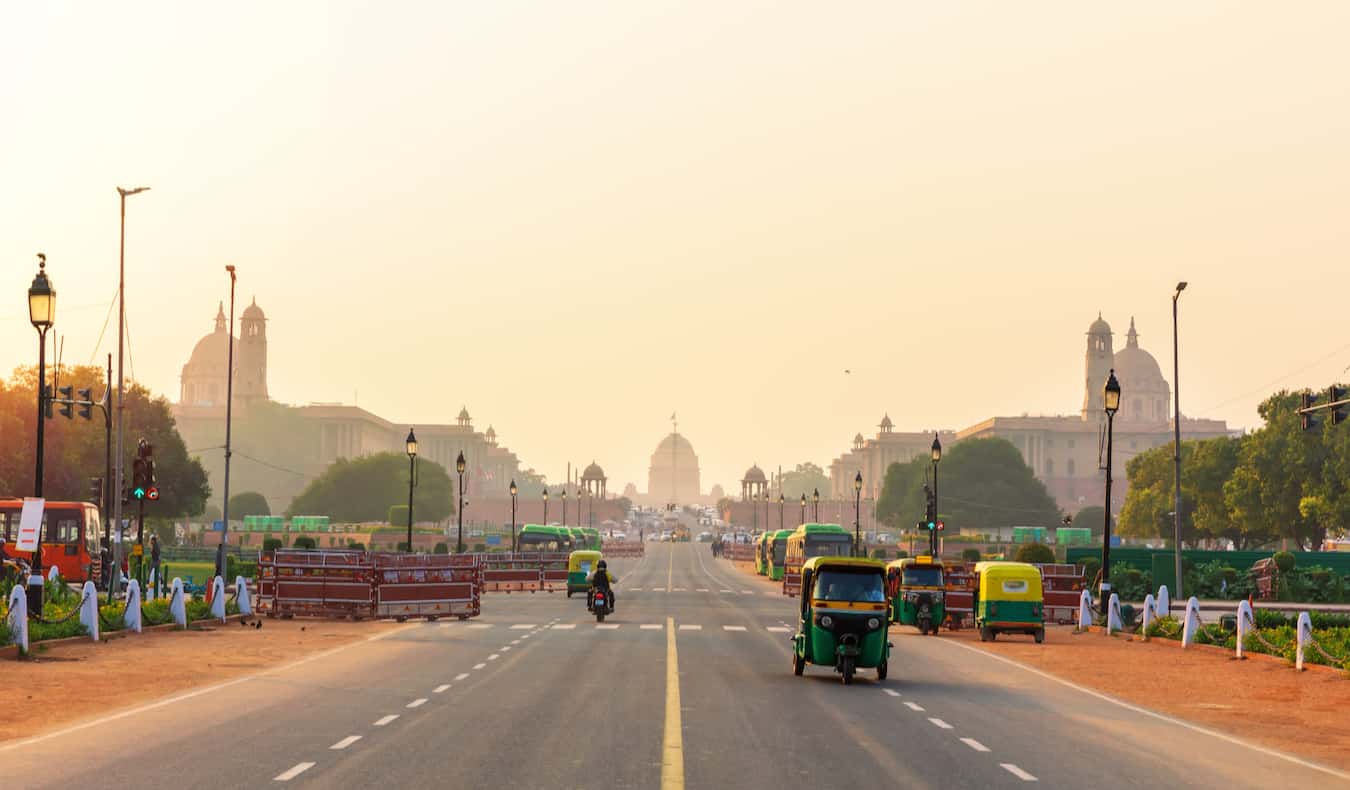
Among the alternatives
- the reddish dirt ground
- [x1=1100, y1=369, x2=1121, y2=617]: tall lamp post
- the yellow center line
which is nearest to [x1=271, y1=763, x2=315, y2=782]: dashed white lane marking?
the yellow center line

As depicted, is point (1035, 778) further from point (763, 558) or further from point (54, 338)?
point (763, 558)

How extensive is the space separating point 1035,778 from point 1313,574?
5946 centimetres

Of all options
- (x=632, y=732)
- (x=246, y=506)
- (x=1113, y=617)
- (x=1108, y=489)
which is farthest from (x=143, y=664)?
(x=246, y=506)

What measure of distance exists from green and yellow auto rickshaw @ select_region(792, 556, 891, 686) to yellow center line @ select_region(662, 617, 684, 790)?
7.90ft

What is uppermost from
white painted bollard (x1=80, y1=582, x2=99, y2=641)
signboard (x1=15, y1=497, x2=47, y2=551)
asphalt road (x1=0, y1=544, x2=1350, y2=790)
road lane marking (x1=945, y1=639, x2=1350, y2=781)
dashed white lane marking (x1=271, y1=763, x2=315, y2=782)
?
signboard (x1=15, y1=497, x2=47, y2=551)

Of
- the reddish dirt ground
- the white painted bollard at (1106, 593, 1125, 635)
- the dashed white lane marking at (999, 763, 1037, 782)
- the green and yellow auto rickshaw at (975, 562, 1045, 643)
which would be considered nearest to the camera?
the dashed white lane marking at (999, 763, 1037, 782)

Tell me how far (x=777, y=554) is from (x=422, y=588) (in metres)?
51.5

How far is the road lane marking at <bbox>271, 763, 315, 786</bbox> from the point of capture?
50.2 feet

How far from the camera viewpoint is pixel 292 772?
15.8 m

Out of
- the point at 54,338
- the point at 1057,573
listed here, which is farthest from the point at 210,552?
the point at 1057,573

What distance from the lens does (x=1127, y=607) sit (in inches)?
1806

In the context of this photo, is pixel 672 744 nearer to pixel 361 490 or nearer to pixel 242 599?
pixel 242 599

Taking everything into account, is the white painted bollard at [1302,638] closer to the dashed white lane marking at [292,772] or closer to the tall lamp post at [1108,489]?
the tall lamp post at [1108,489]

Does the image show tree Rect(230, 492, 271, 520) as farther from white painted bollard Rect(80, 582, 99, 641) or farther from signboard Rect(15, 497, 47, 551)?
signboard Rect(15, 497, 47, 551)
